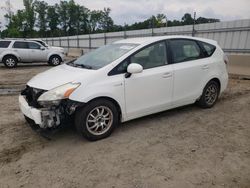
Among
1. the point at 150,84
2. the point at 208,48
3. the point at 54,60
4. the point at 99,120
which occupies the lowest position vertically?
the point at 54,60

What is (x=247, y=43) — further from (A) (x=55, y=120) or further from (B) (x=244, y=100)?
(A) (x=55, y=120)

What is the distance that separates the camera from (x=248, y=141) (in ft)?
12.6

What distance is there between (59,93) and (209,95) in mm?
3467

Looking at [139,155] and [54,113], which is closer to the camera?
[139,155]

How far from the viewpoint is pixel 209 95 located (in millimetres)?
5367

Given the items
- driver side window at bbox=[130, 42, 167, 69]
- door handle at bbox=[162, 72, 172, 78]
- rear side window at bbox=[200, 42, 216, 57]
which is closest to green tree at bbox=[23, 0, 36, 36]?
rear side window at bbox=[200, 42, 216, 57]

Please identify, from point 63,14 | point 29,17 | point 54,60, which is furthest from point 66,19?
point 54,60

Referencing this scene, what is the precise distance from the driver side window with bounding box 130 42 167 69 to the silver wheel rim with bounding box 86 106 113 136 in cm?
102

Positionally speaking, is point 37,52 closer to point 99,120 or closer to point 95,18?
point 99,120

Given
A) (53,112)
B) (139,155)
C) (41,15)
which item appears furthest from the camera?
(41,15)

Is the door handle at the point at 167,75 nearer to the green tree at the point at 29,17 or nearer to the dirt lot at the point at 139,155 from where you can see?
the dirt lot at the point at 139,155

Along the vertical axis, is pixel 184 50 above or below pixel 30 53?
above

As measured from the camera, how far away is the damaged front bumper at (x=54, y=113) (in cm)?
351

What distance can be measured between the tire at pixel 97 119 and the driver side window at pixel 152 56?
3.15 ft
